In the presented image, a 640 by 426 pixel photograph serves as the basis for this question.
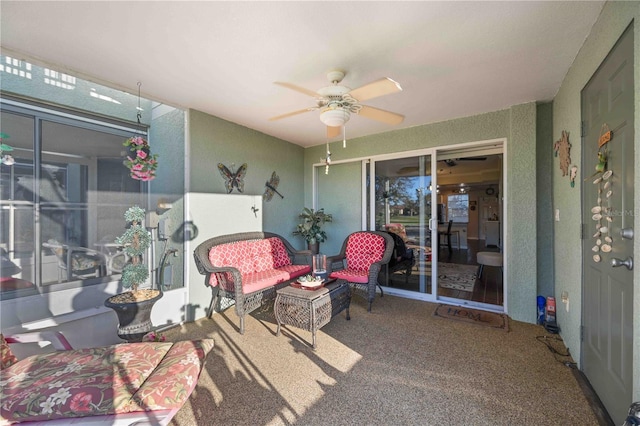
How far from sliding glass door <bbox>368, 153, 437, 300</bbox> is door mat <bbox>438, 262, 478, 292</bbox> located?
2.68 feet

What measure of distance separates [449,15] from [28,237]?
3.90 metres

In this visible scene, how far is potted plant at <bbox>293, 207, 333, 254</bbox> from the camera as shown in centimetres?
485

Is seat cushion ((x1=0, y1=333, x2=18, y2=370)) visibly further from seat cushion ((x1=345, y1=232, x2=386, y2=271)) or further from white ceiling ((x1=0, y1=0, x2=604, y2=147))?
seat cushion ((x1=345, y1=232, x2=386, y2=271))

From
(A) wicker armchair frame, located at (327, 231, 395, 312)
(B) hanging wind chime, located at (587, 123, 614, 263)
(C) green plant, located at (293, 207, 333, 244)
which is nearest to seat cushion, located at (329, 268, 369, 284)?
(A) wicker armchair frame, located at (327, 231, 395, 312)

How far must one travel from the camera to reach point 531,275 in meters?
3.19

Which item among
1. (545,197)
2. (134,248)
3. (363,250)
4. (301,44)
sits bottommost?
(363,250)

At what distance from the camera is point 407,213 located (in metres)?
4.34

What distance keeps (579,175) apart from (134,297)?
404cm

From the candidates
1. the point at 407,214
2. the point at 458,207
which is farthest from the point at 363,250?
the point at 458,207

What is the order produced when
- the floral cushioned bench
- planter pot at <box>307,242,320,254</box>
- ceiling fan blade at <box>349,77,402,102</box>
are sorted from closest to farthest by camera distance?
the floral cushioned bench < ceiling fan blade at <box>349,77,402,102</box> < planter pot at <box>307,242,320,254</box>

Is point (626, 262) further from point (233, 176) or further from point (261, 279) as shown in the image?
point (233, 176)

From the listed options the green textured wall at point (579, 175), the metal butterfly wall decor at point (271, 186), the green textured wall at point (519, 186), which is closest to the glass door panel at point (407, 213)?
the green textured wall at point (519, 186)

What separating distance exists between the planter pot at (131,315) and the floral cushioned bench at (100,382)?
580 millimetres

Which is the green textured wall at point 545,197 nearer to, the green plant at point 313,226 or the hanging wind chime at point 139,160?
the green plant at point 313,226
